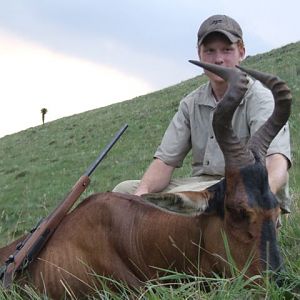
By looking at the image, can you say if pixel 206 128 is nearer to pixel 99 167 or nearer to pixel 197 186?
pixel 197 186

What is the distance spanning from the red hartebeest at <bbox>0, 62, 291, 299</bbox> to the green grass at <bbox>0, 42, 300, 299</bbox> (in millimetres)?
241

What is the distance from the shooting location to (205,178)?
573 cm

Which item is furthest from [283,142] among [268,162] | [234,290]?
[234,290]

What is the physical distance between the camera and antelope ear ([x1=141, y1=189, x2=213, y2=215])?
3996mm

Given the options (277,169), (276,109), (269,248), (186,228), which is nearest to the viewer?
(269,248)

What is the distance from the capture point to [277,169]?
4.96 m

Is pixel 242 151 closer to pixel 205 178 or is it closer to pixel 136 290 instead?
pixel 136 290

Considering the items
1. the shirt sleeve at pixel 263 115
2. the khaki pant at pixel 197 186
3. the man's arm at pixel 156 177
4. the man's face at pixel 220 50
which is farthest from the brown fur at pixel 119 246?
the man's face at pixel 220 50

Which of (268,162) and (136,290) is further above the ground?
(268,162)

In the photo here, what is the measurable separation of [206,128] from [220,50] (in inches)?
27.0

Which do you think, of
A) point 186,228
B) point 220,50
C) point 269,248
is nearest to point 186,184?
point 220,50

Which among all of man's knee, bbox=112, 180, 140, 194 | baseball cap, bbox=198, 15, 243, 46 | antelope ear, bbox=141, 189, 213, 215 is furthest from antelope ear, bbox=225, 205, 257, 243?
man's knee, bbox=112, 180, 140, 194

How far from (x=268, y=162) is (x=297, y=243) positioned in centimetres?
69

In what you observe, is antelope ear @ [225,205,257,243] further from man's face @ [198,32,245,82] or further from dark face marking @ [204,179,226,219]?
man's face @ [198,32,245,82]
